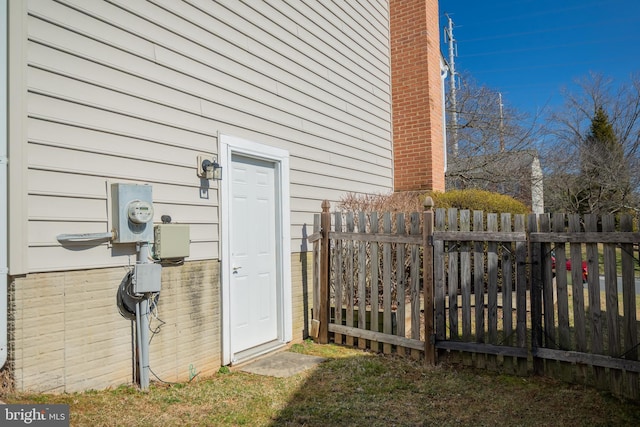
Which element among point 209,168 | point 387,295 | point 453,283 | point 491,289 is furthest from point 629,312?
point 209,168

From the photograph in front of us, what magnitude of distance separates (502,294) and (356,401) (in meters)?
1.89

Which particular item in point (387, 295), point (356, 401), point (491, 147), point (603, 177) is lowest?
point (356, 401)

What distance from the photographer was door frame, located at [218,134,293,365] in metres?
4.77

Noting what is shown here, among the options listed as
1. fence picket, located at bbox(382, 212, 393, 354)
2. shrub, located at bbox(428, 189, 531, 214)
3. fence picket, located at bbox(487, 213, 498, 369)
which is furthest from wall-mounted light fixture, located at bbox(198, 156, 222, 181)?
shrub, located at bbox(428, 189, 531, 214)

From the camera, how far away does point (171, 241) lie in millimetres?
4074

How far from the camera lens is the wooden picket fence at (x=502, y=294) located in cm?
409

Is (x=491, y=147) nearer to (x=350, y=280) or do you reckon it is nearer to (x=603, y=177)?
(x=603, y=177)

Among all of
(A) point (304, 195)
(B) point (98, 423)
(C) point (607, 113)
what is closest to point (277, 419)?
(B) point (98, 423)

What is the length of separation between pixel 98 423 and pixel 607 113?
29.1 m

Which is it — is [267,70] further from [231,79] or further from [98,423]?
[98,423]

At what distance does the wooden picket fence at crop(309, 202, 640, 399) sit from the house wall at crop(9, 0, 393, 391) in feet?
2.43

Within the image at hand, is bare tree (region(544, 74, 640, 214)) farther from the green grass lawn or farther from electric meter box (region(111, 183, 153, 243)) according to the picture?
electric meter box (region(111, 183, 153, 243))

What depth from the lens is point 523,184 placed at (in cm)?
1838

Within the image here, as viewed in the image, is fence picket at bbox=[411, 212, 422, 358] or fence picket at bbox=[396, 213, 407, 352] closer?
fence picket at bbox=[411, 212, 422, 358]
